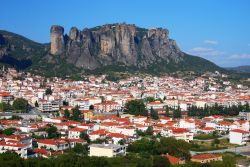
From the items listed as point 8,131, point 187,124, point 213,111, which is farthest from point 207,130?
point 8,131

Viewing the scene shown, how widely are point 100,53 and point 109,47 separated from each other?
7.78ft

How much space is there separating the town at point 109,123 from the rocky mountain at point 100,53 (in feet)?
61.6

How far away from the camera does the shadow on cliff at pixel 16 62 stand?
319 ft

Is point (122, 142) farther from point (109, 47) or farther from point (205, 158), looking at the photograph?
point (109, 47)

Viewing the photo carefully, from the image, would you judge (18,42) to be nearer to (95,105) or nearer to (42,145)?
(95,105)

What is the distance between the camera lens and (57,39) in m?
102

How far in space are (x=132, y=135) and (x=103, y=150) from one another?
30.8 ft

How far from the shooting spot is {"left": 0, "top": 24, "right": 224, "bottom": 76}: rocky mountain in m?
100

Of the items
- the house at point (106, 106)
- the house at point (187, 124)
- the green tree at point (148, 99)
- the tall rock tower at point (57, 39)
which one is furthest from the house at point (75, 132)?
the tall rock tower at point (57, 39)

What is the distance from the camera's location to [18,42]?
12525cm

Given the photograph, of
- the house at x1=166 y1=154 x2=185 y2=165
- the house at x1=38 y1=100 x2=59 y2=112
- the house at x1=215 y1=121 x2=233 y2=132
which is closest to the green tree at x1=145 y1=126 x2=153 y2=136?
the house at x1=215 y1=121 x2=233 y2=132

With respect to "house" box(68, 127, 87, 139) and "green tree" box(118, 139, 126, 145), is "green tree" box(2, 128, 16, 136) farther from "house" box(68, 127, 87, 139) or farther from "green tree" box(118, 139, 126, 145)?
"green tree" box(118, 139, 126, 145)

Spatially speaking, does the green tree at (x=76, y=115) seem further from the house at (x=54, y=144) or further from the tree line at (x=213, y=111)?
the house at (x=54, y=144)

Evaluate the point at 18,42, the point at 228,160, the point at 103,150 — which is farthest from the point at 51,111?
the point at 18,42
